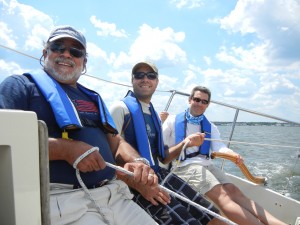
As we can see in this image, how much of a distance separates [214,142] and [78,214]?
2121 mm

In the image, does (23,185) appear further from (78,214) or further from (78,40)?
(78,40)

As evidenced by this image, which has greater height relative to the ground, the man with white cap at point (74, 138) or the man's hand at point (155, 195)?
the man with white cap at point (74, 138)

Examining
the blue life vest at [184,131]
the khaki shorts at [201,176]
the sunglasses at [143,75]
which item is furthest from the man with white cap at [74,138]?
the blue life vest at [184,131]

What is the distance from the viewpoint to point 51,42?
1.81 m

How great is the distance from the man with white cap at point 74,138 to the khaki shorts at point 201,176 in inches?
42.1

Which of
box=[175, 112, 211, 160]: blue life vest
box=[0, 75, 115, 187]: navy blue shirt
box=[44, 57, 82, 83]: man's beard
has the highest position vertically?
box=[44, 57, 82, 83]: man's beard

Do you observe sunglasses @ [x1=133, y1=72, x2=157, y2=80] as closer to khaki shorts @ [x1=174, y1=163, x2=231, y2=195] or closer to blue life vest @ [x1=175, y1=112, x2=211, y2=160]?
blue life vest @ [x1=175, y1=112, x2=211, y2=160]

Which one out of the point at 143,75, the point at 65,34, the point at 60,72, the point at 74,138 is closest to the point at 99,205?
the point at 74,138

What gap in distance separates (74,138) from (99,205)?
0.36 metres

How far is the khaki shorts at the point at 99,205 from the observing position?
4.55 ft

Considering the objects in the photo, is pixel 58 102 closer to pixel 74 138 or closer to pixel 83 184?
pixel 74 138

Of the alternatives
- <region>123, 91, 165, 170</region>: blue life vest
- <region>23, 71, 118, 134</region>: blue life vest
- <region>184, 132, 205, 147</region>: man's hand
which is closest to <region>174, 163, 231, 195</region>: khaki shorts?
<region>184, 132, 205, 147</region>: man's hand

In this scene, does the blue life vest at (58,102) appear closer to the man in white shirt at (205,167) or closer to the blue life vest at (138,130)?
the blue life vest at (138,130)

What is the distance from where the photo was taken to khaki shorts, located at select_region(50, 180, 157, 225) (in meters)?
1.39
